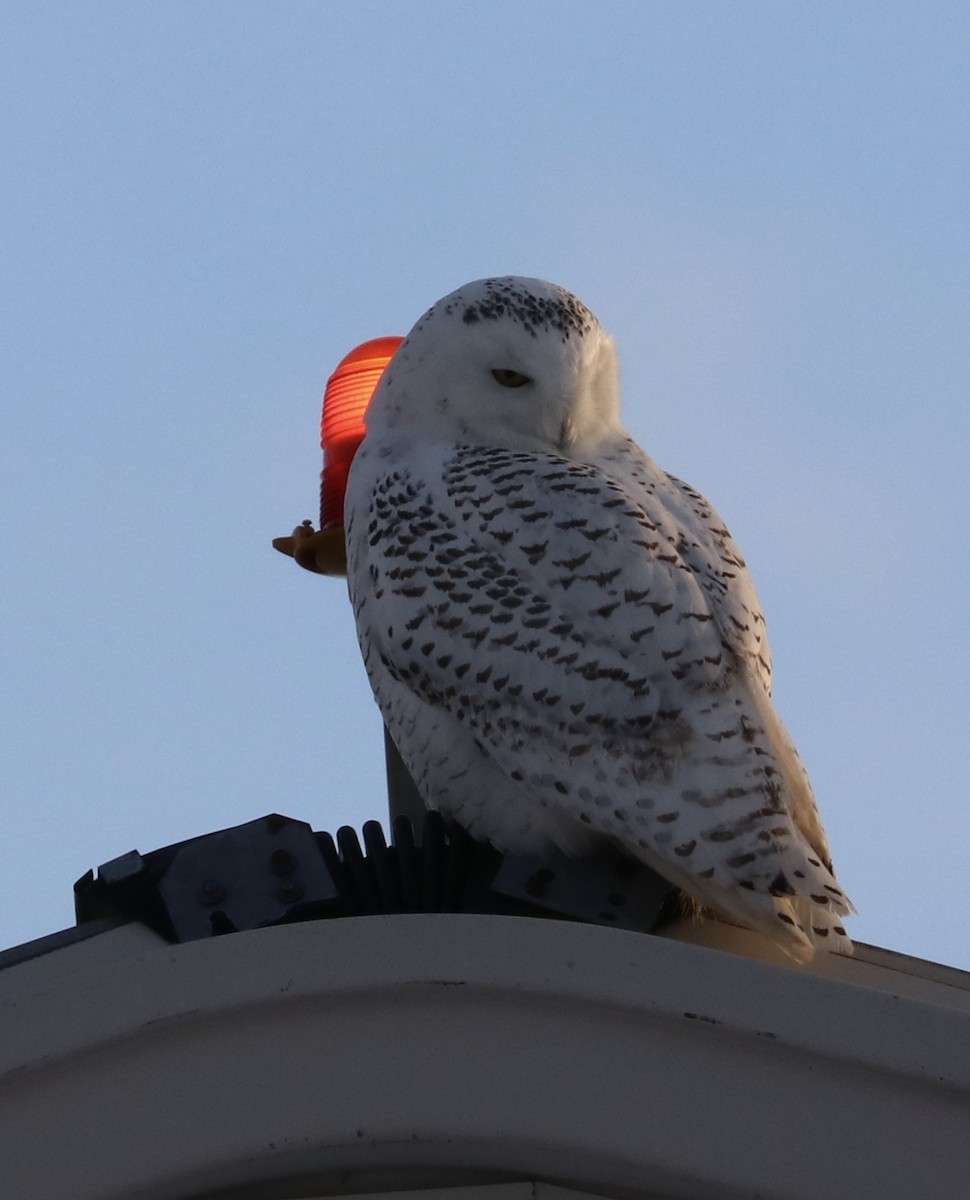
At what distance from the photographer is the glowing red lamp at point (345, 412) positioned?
12.1 feet

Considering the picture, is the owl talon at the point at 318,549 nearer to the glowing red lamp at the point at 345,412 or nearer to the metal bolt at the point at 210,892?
the glowing red lamp at the point at 345,412

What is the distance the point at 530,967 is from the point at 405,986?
0.53 ft

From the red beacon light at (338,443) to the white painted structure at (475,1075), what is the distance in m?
1.42

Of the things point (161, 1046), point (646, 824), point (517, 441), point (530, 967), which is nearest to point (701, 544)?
point (517, 441)

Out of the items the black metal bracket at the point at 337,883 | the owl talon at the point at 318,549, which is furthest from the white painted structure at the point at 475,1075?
the owl talon at the point at 318,549

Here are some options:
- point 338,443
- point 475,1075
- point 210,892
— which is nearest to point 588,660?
point 210,892

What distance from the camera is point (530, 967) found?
2.26 metres

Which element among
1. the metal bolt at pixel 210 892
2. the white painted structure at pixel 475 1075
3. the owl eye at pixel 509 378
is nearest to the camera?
the white painted structure at pixel 475 1075

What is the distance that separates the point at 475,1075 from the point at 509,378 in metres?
1.58

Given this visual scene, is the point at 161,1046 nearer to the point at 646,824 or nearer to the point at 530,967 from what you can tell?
the point at 530,967

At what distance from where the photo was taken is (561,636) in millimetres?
2896

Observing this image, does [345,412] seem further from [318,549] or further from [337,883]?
[337,883]

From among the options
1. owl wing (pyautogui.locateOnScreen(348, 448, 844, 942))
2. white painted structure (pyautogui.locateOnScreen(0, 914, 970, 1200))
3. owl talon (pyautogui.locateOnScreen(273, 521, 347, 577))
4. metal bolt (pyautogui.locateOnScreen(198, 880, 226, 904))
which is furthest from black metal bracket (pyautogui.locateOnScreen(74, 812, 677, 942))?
owl talon (pyautogui.locateOnScreen(273, 521, 347, 577))

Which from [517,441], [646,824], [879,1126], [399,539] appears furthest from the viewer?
[517,441]
